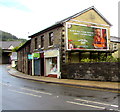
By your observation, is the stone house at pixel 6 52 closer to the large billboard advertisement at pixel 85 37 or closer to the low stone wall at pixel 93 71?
the large billboard advertisement at pixel 85 37

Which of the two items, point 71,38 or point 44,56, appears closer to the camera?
point 71,38

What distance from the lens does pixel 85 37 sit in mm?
20312

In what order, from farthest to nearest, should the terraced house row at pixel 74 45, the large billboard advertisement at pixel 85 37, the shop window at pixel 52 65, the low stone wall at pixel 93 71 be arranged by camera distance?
the shop window at pixel 52 65 → the large billboard advertisement at pixel 85 37 → the terraced house row at pixel 74 45 → the low stone wall at pixel 93 71

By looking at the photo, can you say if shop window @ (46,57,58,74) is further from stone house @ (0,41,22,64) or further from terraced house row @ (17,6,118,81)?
stone house @ (0,41,22,64)

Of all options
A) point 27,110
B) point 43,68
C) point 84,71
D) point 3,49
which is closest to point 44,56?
point 43,68

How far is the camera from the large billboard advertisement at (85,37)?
19292mm

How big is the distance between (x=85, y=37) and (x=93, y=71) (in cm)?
594

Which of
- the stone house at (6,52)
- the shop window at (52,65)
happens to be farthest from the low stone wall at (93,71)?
the stone house at (6,52)

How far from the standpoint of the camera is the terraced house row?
723 inches

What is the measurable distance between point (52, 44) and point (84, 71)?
6580 mm

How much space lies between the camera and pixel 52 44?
21234 millimetres

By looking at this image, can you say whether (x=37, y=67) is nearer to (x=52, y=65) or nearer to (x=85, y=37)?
(x=52, y=65)

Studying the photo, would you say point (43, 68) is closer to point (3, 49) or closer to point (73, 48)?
point (73, 48)

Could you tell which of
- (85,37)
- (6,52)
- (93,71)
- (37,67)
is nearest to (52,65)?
(37,67)
